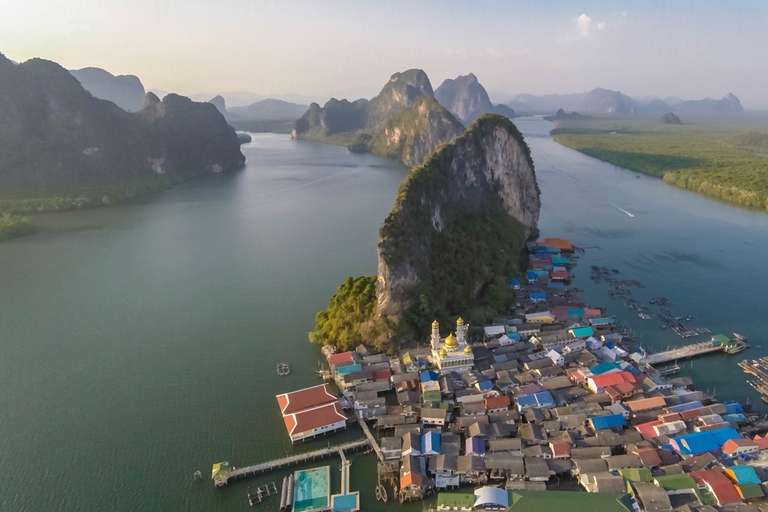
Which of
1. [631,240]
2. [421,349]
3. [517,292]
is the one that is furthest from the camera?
[631,240]

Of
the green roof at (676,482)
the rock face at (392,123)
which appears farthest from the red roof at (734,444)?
the rock face at (392,123)

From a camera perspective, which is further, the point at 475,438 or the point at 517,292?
the point at 517,292

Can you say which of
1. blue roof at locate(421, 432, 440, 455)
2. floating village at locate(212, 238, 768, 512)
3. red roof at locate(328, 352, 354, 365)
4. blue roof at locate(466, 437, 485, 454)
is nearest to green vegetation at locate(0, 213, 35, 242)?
floating village at locate(212, 238, 768, 512)

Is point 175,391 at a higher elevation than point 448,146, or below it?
below

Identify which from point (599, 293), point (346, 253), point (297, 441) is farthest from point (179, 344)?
point (599, 293)

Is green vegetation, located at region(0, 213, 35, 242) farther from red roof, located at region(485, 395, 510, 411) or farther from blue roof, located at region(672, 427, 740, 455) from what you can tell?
blue roof, located at region(672, 427, 740, 455)

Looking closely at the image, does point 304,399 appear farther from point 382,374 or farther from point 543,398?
point 543,398

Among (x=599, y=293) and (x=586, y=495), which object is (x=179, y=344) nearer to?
(x=586, y=495)
